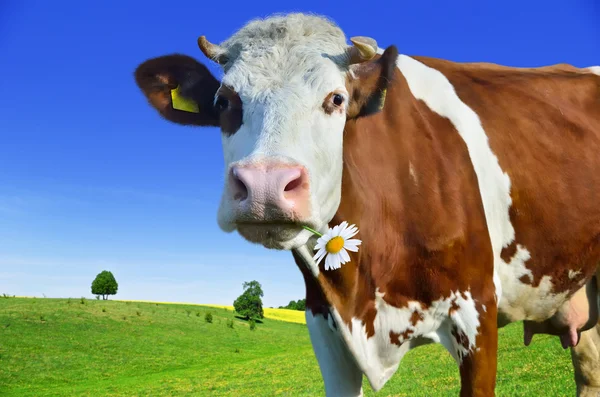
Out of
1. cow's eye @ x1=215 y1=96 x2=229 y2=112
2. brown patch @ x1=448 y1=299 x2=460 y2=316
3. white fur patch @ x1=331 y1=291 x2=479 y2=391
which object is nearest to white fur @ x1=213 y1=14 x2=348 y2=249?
cow's eye @ x1=215 y1=96 x2=229 y2=112

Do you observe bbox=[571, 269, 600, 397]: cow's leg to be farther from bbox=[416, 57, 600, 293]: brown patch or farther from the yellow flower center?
the yellow flower center

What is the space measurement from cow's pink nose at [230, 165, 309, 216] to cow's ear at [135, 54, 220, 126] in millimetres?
1322

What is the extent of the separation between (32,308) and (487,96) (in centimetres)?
4534

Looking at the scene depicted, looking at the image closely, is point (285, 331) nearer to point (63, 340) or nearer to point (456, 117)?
point (63, 340)

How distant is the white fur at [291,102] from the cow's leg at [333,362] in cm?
124

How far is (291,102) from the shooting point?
2941 millimetres

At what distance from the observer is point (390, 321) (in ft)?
12.5

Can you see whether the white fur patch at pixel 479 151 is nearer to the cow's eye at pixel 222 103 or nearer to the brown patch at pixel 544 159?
the brown patch at pixel 544 159

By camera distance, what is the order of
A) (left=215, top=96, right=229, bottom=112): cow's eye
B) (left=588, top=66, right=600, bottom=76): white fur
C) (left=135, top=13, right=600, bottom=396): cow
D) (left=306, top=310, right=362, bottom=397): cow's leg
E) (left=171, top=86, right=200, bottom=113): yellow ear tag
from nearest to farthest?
(left=135, top=13, right=600, bottom=396): cow → (left=215, top=96, right=229, bottom=112): cow's eye → (left=171, top=86, right=200, bottom=113): yellow ear tag → (left=306, top=310, right=362, bottom=397): cow's leg → (left=588, top=66, right=600, bottom=76): white fur

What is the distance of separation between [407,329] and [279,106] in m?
1.84

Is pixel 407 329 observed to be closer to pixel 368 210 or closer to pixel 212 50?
pixel 368 210

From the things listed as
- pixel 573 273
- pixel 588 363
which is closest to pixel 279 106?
pixel 573 273

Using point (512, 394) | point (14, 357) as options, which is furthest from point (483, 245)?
point (14, 357)

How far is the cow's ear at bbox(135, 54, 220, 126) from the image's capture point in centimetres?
385
